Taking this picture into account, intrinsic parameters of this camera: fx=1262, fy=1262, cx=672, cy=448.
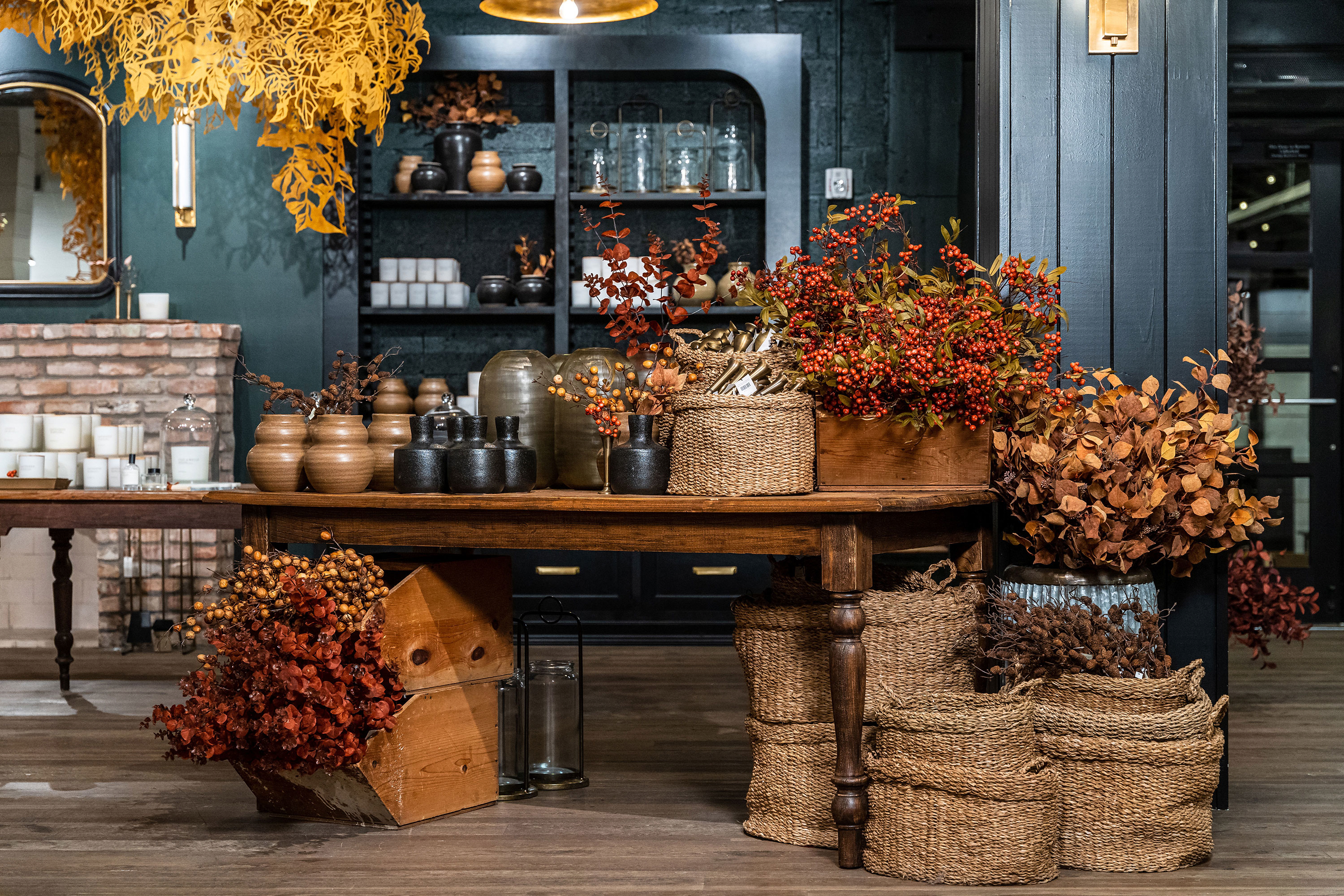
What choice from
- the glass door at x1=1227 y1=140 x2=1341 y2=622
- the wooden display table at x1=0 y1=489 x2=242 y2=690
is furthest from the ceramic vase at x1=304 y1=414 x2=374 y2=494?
the glass door at x1=1227 y1=140 x2=1341 y2=622

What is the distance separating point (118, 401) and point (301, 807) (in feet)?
9.79

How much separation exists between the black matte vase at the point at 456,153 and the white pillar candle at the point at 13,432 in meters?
1.92

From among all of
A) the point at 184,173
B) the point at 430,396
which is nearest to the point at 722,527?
the point at 430,396

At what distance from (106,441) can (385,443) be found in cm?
201

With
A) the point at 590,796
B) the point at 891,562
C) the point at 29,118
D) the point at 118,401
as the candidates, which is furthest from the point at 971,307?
the point at 29,118

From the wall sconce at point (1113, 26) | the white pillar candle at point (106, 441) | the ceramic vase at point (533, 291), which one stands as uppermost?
the wall sconce at point (1113, 26)

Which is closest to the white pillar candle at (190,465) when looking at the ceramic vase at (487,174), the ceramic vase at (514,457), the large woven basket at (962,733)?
the ceramic vase at (487,174)

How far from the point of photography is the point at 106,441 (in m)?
4.42

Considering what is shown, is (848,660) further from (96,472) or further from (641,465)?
(96,472)

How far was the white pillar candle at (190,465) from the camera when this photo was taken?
14.1ft

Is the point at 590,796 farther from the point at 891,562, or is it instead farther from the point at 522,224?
the point at 522,224

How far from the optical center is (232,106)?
16.2 feet

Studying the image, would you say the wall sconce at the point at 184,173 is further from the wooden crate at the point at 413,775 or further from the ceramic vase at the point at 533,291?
the wooden crate at the point at 413,775

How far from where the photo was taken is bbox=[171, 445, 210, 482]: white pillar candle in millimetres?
4285
